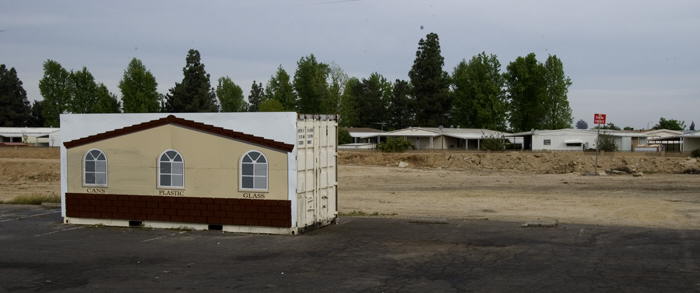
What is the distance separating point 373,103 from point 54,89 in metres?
54.0

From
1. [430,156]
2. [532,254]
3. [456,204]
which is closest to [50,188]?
[456,204]

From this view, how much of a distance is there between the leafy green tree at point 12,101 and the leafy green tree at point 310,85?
51739mm

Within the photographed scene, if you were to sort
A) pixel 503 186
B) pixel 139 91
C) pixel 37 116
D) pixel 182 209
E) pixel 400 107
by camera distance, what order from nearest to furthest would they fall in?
pixel 182 209 < pixel 503 186 < pixel 139 91 < pixel 400 107 < pixel 37 116

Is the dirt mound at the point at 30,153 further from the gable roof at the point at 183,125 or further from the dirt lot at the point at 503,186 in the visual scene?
the gable roof at the point at 183,125

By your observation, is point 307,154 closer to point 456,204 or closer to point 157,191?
point 157,191

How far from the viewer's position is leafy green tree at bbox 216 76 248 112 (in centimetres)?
12756

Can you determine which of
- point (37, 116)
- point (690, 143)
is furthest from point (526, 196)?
point (37, 116)

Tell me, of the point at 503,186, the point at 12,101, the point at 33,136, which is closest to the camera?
the point at 503,186

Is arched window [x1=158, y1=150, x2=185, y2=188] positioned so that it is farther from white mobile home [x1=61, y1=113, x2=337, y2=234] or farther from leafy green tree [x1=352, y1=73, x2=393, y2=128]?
leafy green tree [x1=352, y1=73, x2=393, y2=128]

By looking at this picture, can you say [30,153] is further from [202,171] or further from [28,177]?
[202,171]

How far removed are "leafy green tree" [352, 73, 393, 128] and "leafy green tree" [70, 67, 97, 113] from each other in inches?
1741

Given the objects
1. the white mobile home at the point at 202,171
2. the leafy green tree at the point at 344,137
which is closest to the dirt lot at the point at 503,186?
the white mobile home at the point at 202,171

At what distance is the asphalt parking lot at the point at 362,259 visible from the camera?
A: 13.0 meters

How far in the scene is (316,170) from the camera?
20328 millimetres
